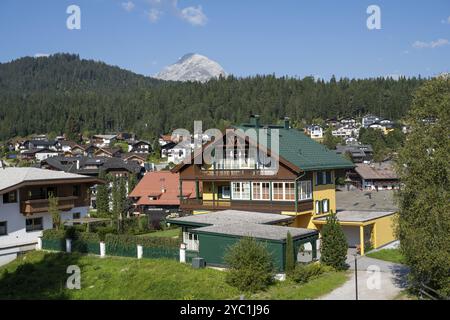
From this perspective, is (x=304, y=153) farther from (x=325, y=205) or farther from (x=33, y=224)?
(x=33, y=224)

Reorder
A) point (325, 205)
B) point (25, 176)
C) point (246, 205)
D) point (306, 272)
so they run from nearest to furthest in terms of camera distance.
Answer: point (306, 272) → point (246, 205) → point (325, 205) → point (25, 176)

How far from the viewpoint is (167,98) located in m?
196

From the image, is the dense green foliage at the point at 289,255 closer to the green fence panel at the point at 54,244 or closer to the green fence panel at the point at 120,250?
the green fence panel at the point at 120,250

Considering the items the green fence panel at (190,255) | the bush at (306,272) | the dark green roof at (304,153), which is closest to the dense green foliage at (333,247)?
the bush at (306,272)

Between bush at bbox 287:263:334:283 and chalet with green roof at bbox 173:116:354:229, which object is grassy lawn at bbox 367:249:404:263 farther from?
bush at bbox 287:263:334:283

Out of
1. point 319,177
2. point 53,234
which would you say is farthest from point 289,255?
point 53,234

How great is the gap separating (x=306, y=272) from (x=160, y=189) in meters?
37.5

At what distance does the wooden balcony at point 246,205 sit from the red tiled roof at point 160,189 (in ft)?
53.9

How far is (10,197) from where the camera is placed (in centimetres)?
3700

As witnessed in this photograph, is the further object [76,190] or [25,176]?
[76,190]

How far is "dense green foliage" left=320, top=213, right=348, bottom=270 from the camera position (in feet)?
89.1
